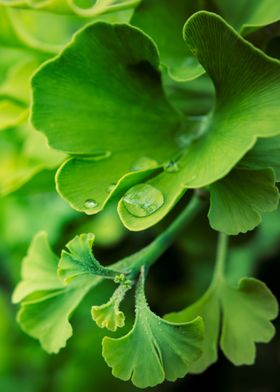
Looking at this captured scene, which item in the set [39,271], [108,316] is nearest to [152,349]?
[108,316]

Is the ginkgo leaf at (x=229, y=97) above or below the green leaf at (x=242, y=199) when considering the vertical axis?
above

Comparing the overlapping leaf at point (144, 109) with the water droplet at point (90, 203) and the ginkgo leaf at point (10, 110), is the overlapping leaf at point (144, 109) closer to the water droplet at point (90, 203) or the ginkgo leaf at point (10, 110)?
the water droplet at point (90, 203)

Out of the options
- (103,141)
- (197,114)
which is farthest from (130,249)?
(103,141)

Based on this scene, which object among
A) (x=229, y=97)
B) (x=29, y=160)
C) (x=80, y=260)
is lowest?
(x=29, y=160)

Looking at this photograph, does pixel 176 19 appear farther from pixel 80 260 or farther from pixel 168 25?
pixel 80 260


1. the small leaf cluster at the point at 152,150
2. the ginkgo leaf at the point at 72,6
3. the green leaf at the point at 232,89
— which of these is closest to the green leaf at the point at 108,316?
the small leaf cluster at the point at 152,150

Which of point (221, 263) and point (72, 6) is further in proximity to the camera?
point (221, 263)

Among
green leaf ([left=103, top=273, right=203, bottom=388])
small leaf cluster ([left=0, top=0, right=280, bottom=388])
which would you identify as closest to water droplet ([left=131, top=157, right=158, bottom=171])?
small leaf cluster ([left=0, top=0, right=280, bottom=388])
